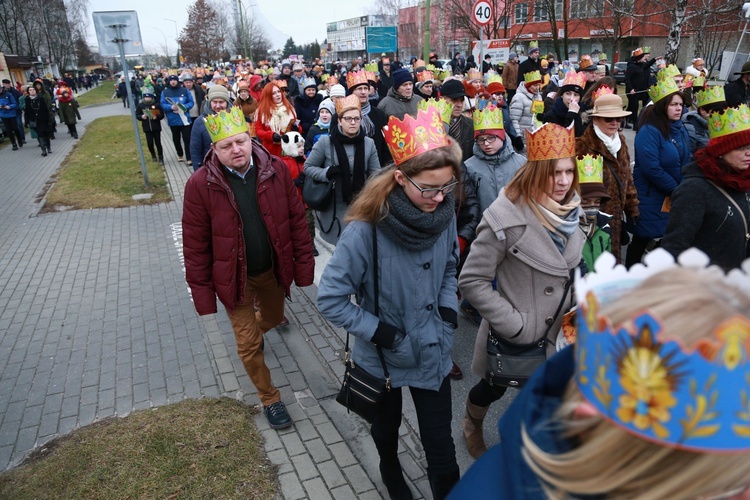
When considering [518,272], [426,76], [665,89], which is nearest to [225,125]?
[518,272]

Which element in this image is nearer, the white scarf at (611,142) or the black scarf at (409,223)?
the black scarf at (409,223)

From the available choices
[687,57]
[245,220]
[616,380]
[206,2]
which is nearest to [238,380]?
[245,220]

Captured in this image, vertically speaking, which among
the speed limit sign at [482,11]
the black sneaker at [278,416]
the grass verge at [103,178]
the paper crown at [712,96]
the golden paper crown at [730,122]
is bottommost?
the black sneaker at [278,416]

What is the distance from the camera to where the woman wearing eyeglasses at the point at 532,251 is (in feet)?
9.62

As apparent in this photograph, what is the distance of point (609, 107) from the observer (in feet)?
16.1

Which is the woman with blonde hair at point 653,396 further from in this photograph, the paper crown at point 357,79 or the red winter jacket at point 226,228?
the paper crown at point 357,79

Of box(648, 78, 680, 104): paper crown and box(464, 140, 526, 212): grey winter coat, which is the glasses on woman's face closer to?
box(464, 140, 526, 212): grey winter coat

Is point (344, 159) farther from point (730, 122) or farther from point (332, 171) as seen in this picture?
point (730, 122)

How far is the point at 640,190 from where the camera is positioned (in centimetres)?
551

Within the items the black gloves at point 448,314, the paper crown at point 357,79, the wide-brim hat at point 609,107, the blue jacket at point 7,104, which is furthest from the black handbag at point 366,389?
the blue jacket at point 7,104

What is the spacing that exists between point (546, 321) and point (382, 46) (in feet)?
102

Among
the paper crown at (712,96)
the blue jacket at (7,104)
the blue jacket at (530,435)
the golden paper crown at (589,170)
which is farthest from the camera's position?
the blue jacket at (7,104)

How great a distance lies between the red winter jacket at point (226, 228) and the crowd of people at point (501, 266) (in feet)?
0.04

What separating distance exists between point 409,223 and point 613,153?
10.0 ft
